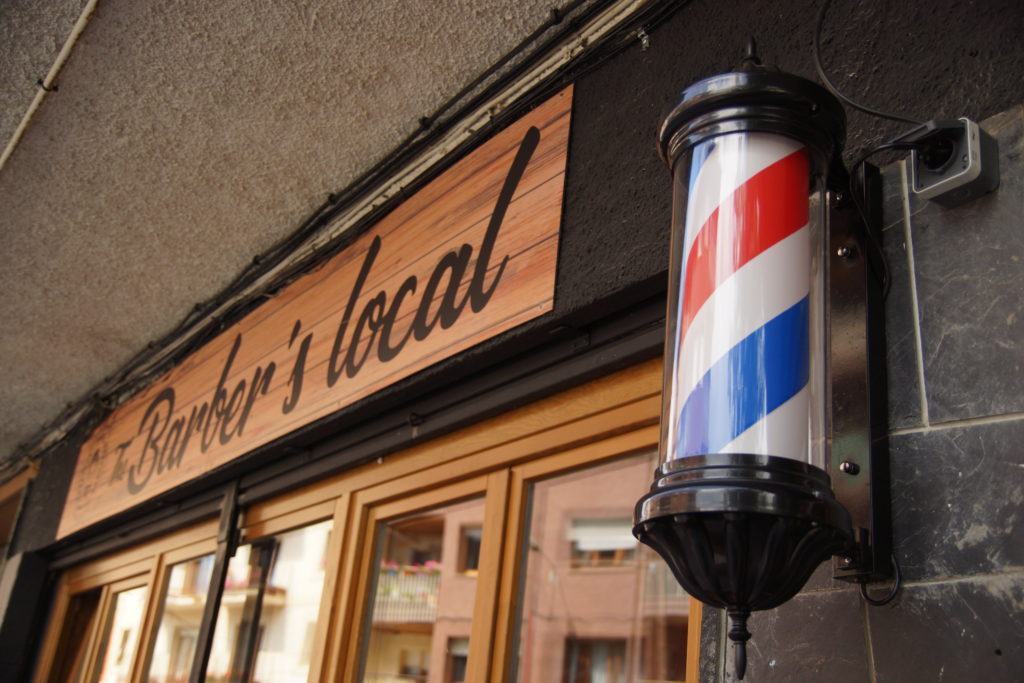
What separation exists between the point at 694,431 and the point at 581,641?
0.83 m

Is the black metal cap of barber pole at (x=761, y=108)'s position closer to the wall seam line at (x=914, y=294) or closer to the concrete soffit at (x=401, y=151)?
the wall seam line at (x=914, y=294)

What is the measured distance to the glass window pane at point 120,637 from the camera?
3115 mm

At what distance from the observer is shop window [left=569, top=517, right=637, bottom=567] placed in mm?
1602

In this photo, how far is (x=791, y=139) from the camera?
2.95 feet

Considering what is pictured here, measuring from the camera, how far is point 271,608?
8.05ft

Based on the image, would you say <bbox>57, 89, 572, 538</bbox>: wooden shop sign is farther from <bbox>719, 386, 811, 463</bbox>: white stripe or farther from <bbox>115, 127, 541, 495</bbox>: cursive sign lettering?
<bbox>719, 386, 811, 463</bbox>: white stripe

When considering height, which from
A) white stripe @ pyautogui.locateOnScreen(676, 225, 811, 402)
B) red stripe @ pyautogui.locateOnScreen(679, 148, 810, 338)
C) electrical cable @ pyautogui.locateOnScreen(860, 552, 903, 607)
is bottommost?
electrical cable @ pyautogui.locateOnScreen(860, 552, 903, 607)

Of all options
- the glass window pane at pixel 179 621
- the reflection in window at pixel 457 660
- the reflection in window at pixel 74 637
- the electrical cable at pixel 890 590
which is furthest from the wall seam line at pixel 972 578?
the reflection in window at pixel 74 637

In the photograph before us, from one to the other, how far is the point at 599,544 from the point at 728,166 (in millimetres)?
888

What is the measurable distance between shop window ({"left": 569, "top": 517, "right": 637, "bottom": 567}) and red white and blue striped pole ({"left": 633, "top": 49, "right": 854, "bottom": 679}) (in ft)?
2.53

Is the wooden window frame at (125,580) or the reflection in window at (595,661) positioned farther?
the wooden window frame at (125,580)

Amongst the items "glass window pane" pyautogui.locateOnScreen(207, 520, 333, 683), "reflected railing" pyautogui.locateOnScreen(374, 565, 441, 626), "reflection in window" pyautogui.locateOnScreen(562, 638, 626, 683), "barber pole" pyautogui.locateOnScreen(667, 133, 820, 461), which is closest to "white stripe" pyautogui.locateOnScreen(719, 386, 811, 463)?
"barber pole" pyautogui.locateOnScreen(667, 133, 820, 461)

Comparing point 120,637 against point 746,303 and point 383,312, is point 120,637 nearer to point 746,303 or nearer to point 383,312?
point 383,312

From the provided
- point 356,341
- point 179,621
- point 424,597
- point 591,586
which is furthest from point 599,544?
point 179,621
